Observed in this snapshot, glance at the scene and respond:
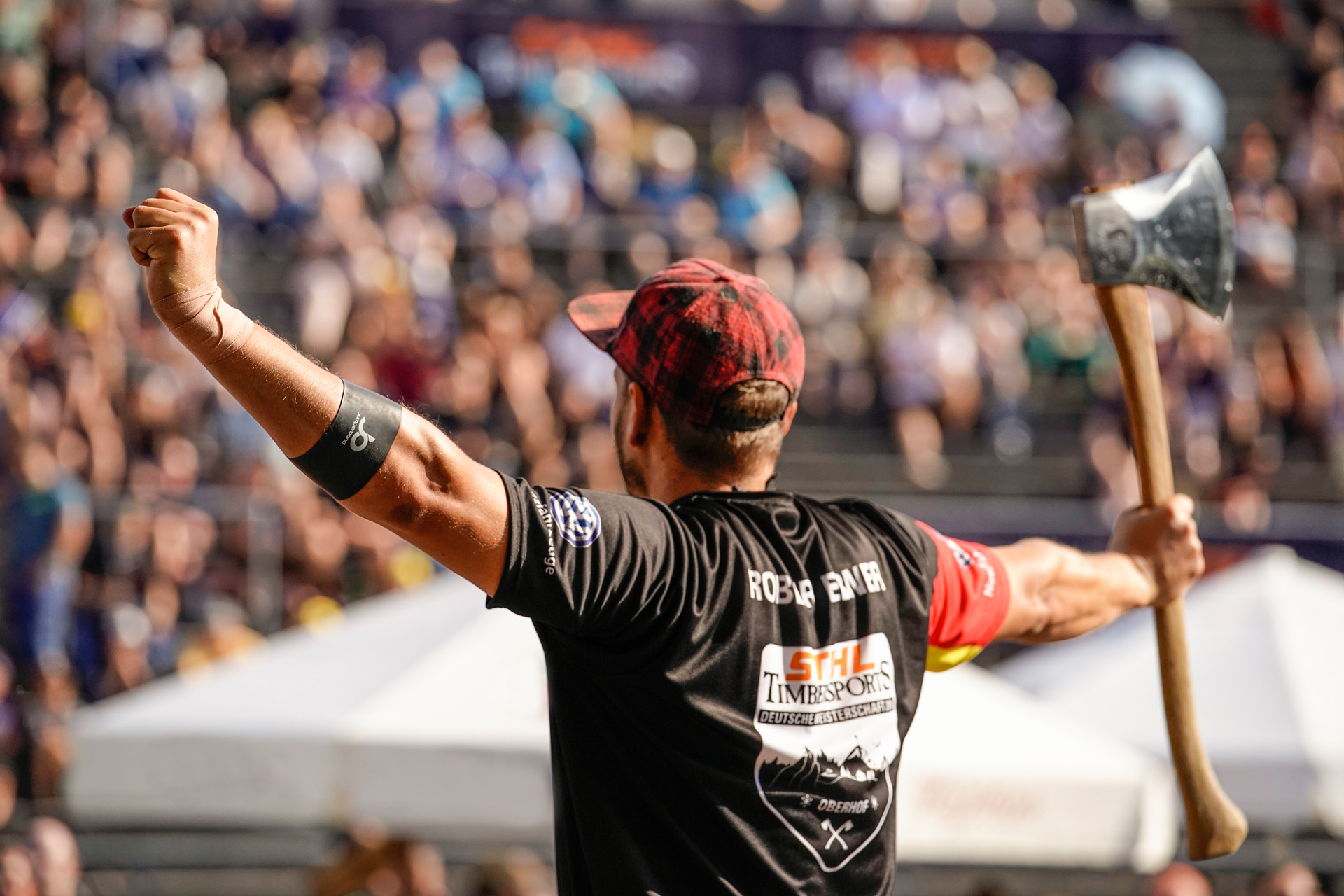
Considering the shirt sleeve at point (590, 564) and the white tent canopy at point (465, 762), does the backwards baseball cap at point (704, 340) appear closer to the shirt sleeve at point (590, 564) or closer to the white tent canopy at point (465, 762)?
the shirt sleeve at point (590, 564)

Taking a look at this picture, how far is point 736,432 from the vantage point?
2.37 metres

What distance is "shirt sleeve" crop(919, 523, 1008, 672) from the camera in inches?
99.5

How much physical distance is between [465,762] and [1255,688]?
9.62 feet

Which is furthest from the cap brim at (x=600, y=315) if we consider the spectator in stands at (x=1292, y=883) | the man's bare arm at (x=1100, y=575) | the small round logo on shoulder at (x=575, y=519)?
the spectator in stands at (x=1292, y=883)

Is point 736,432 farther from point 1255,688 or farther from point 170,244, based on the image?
point 1255,688

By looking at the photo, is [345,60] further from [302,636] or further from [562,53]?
[302,636]

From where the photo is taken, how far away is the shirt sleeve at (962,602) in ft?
8.29

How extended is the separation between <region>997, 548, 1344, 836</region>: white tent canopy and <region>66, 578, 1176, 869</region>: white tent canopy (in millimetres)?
476

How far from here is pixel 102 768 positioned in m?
5.22

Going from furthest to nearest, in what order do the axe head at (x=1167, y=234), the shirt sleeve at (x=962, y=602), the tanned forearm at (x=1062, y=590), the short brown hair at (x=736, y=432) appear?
the axe head at (x=1167, y=234) → the tanned forearm at (x=1062, y=590) → the shirt sleeve at (x=962, y=602) → the short brown hair at (x=736, y=432)

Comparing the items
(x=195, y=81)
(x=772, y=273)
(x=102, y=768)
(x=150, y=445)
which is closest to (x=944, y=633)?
(x=102, y=768)

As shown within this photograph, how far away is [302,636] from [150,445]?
386cm

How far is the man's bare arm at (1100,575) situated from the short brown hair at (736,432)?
1.81 ft

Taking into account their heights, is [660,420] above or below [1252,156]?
below
